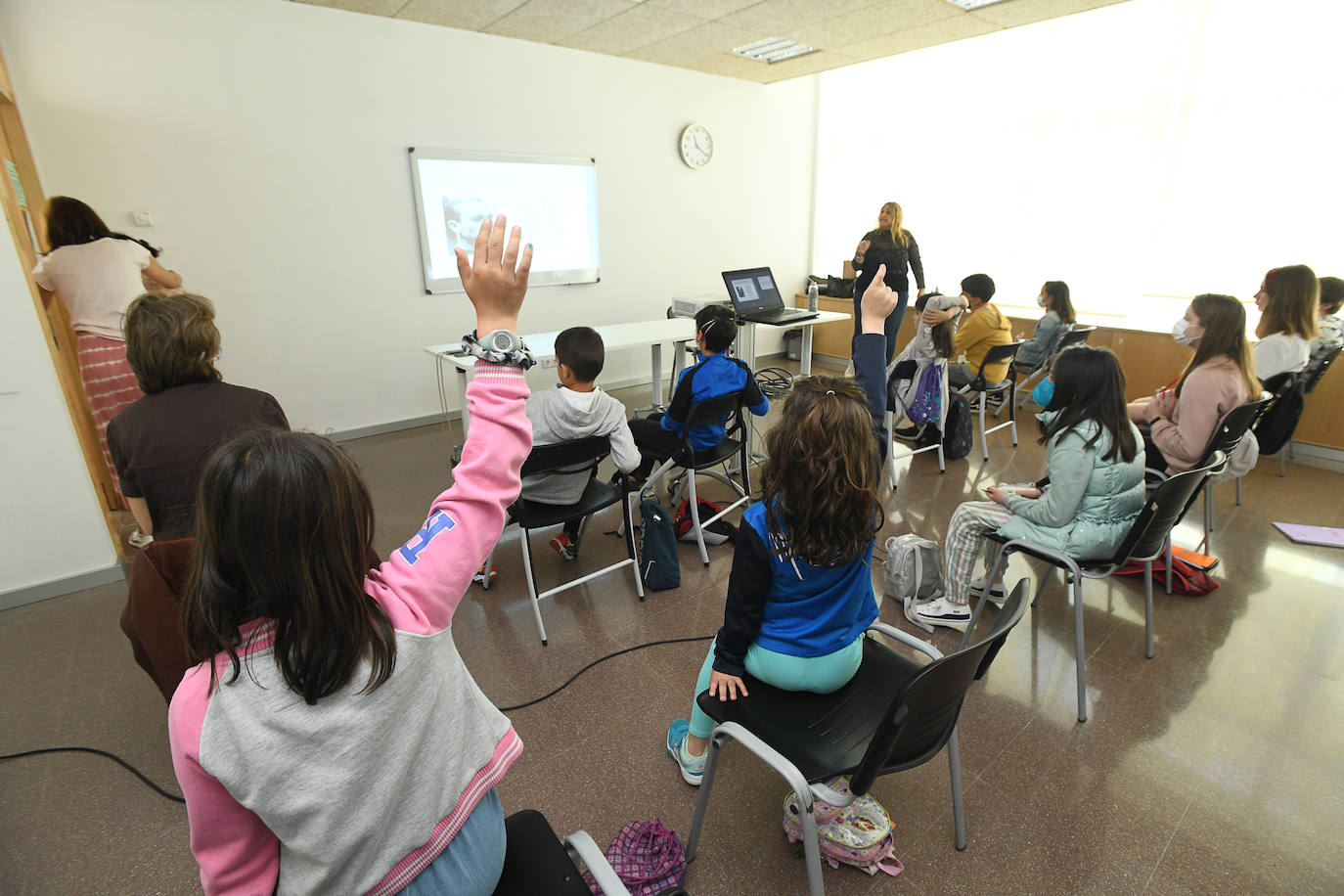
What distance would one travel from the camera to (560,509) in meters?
2.42

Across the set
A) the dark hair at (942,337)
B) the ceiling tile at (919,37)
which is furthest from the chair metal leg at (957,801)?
the ceiling tile at (919,37)

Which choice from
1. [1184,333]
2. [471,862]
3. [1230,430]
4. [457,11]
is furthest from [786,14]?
[471,862]

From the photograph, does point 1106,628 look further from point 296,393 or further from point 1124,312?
point 296,393

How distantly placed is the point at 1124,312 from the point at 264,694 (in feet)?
19.9

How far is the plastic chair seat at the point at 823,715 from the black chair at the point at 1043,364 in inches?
115

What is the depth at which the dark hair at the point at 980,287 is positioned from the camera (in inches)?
161

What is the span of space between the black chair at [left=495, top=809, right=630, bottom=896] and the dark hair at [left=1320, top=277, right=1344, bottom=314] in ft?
15.6

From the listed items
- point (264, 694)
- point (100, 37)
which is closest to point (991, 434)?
point (264, 694)

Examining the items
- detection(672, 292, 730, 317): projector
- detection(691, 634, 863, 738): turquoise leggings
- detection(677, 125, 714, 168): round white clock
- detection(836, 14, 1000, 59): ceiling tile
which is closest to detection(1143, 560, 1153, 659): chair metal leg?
detection(691, 634, 863, 738): turquoise leggings

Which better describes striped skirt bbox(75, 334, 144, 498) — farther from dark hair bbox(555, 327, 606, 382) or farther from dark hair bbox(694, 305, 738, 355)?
dark hair bbox(694, 305, 738, 355)

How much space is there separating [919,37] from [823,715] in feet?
17.3

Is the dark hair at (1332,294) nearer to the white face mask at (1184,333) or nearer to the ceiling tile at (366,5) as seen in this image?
the white face mask at (1184,333)

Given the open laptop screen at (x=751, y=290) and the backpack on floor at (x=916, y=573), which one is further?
the open laptop screen at (x=751, y=290)

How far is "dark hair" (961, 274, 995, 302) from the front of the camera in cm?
409
